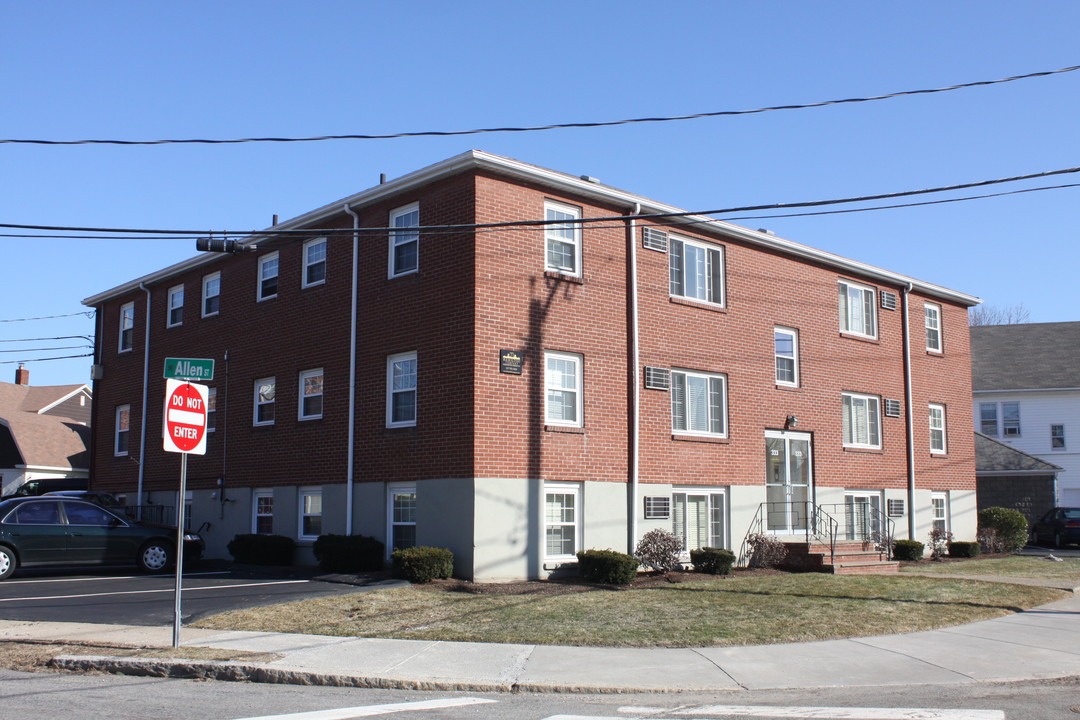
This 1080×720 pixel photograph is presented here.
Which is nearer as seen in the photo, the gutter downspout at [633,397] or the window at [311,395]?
the gutter downspout at [633,397]

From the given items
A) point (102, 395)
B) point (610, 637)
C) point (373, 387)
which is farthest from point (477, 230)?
point (102, 395)

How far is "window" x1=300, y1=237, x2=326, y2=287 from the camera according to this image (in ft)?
71.1

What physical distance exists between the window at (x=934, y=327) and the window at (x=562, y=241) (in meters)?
13.4

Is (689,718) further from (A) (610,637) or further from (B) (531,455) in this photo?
(B) (531,455)

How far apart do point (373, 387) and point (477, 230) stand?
12.9 feet

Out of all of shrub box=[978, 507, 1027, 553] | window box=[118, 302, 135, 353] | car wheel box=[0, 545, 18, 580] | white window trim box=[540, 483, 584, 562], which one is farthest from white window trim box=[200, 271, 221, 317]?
shrub box=[978, 507, 1027, 553]

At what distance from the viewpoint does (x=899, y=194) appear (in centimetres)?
1470

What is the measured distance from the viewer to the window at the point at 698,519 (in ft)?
67.7

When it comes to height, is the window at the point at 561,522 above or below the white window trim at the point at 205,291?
below

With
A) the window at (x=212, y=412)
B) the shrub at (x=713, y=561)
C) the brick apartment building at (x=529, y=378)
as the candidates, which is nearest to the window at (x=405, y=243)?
the brick apartment building at (x=529, y=378)

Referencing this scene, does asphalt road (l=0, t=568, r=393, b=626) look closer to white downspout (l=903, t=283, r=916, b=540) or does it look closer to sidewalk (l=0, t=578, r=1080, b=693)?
sidewalk (l=0, t=578, r=1080, b=693)

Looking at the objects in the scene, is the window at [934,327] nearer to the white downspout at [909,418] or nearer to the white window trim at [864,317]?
the white downspout at [909,418]

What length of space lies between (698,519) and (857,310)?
8334 mm

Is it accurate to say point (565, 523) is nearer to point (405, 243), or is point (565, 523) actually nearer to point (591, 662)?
point (405, 243)
